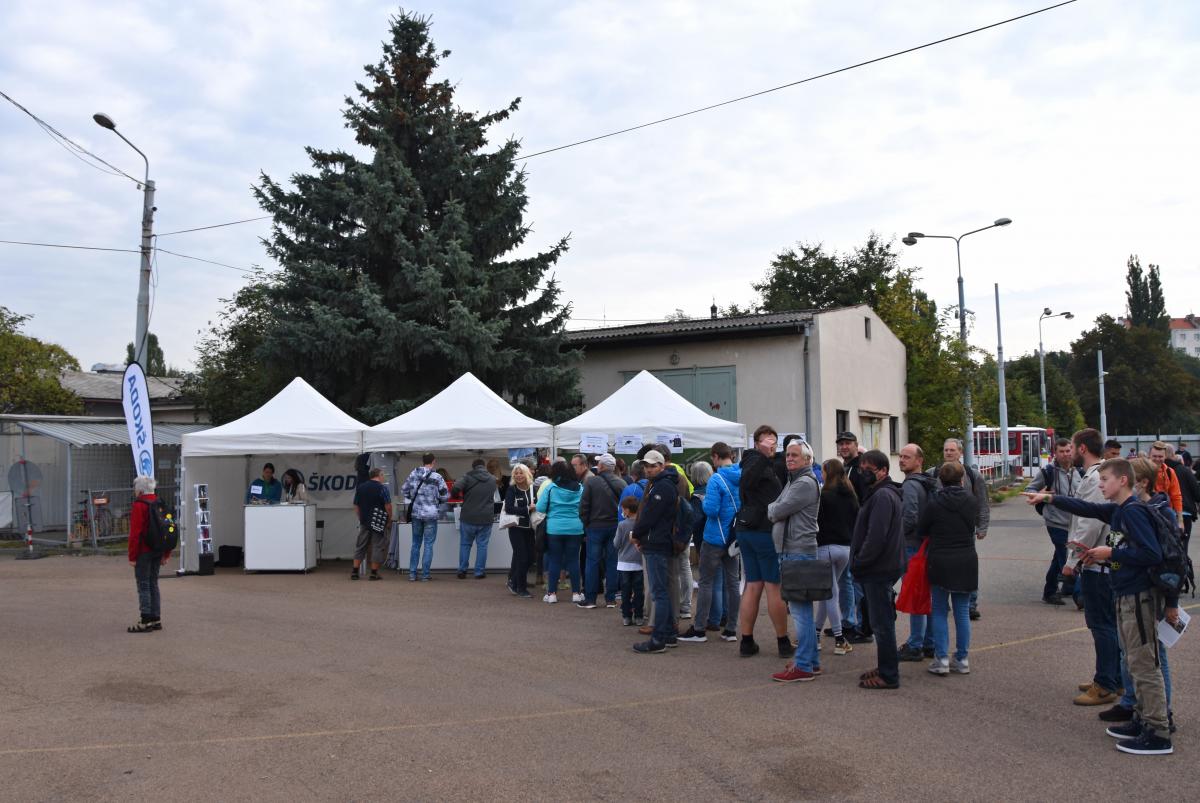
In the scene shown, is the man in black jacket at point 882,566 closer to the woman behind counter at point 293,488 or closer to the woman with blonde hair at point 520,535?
the woman with blonde hair at point 520,535

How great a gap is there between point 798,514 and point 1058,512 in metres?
4.53

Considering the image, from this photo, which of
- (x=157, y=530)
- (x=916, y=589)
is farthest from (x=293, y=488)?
(x=916, y=589)

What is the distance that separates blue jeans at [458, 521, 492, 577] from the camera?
47.4 ft

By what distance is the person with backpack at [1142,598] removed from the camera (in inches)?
219

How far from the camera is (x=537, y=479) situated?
13.8m

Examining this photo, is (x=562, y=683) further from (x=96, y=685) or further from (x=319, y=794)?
(x=96, y=685)

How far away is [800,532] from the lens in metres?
7.62

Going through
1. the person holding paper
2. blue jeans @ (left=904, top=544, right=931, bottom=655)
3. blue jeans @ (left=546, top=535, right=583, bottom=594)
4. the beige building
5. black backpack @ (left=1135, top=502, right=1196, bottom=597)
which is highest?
the beige building

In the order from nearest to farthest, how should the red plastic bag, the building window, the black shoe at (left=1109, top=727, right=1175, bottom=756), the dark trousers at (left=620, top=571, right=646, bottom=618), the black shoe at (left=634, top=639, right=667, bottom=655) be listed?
the black shoe at (left=1109, top=727, right=1175, bottom=756)
the red plastic bag
the black shoe at (left=634, top=639, right=667, bottom=655)
the dark trousers at (left=620, top=571, right=646, bottom=618)
the building window

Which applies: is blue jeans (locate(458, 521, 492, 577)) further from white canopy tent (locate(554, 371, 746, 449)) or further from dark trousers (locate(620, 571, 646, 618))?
dark trousers (locate(620, 571, 646, 618))

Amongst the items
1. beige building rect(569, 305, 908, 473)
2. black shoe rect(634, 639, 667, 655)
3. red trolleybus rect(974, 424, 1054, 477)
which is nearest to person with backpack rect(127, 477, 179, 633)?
black shoe rect(634, 639, 667, 655)

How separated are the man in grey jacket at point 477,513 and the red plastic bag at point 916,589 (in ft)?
25.5

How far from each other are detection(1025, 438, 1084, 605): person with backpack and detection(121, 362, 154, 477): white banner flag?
12.3 m

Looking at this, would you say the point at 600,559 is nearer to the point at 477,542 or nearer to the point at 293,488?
the point at 477,542
